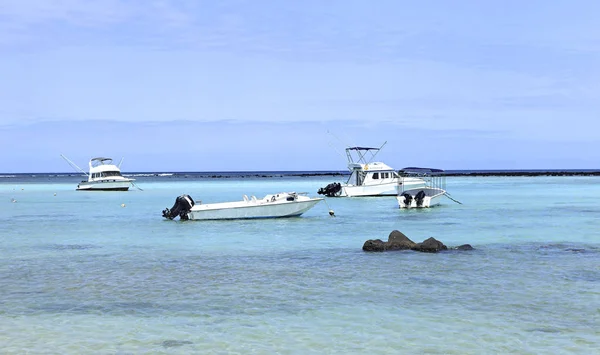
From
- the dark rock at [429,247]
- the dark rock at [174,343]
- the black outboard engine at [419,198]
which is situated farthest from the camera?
the black outboard engine at [419,198]

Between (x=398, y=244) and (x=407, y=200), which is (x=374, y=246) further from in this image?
(x=407, y=200)

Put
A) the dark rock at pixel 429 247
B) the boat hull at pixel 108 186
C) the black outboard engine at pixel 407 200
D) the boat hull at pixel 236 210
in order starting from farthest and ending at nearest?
the boat hull at pixel 108 186
the black outboard engine at pixel 407 200
the boat hull at pixel 236 210
the dark rock at pixel 429 247

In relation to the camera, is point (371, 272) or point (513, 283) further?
point (371, 272)

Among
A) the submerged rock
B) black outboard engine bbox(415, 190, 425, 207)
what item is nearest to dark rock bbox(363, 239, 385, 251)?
the submerged rock

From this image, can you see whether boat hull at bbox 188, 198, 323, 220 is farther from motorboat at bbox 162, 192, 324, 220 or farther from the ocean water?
the ocean water

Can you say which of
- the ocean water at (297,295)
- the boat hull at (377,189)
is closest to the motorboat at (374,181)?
the boat hull at (377,189)

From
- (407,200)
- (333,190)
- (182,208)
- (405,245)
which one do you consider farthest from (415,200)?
(405,245)

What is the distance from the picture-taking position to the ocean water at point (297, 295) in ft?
41.0

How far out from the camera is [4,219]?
1876 inches

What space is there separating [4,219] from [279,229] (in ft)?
77.4

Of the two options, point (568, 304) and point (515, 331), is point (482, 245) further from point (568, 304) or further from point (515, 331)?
point (515, 331)

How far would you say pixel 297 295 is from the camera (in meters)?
17.0


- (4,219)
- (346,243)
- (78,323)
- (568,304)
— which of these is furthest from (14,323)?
(4,219)

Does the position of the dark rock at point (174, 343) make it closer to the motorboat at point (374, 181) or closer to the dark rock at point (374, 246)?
the dark rock at point (374, 246)
